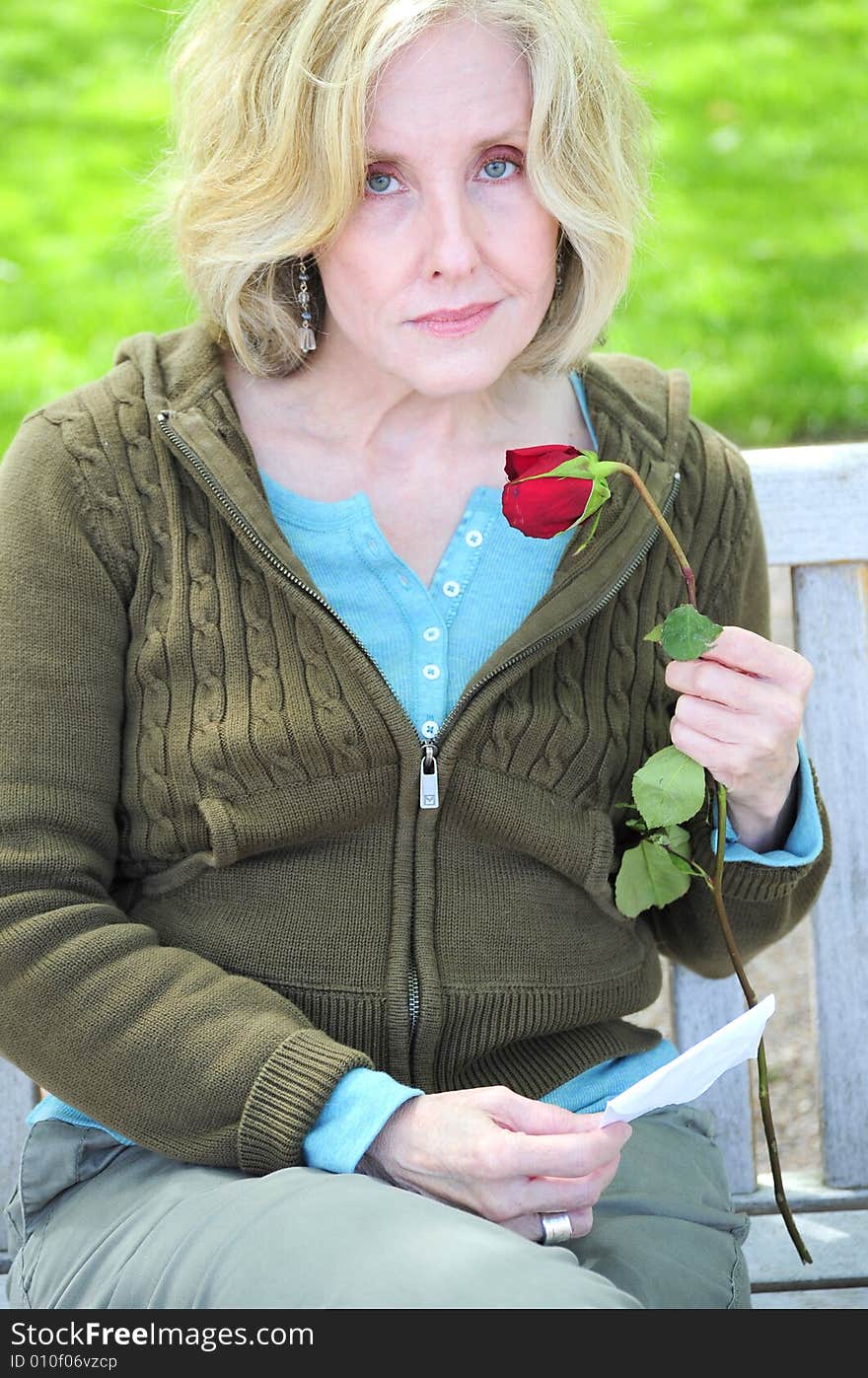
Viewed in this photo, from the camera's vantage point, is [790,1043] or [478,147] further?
[790,1043]

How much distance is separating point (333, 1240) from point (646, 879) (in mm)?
602

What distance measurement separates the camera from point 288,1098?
70.4 inches

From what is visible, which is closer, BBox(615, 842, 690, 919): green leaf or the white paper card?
the white paper card

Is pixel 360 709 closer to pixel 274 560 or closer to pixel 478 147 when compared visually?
pixel 274 560

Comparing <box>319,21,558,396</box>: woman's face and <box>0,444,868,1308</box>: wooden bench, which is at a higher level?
<box>319,21,558,396</box>: woman's face

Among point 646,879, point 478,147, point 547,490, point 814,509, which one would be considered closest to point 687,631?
point 547,490

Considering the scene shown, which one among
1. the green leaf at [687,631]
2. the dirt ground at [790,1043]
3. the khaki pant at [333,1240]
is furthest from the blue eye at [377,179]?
the dirt ground at [790,1043]

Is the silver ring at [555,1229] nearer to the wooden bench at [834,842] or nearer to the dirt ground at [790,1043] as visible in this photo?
the wooden bench at [834,842]

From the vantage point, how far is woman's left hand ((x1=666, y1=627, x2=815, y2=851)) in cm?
185

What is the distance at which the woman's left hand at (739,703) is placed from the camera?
1850 mm

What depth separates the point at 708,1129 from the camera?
2.21 meters

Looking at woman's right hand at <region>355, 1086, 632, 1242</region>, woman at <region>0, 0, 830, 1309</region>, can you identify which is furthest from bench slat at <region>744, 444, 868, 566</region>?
woman's right hand at <region>355, 1086, 632, 1242</region>

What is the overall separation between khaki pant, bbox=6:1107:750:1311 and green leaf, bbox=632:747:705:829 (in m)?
0.43

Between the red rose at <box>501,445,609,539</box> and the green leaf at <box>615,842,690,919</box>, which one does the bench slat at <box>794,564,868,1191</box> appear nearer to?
the green leaf at <box>615,842,690,919</box>
